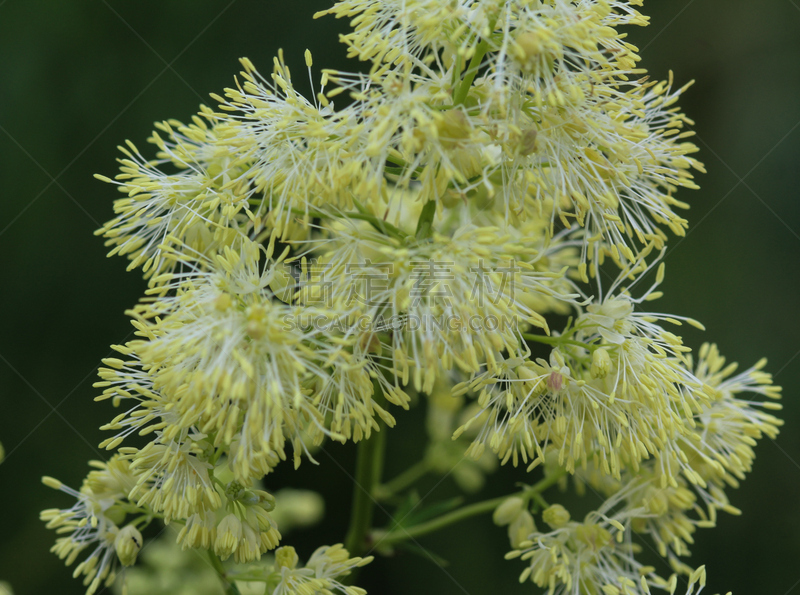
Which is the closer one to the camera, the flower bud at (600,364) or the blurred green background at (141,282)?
the flower bud at (600,364)

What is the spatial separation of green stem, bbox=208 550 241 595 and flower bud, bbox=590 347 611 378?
72 centimetres

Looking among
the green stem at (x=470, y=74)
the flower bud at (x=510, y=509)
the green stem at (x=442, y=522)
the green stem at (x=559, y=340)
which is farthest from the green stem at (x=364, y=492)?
the green stem at (x=470, y=74)

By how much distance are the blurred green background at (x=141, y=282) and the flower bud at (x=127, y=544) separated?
2.20 ft

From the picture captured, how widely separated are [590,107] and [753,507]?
1.46 m

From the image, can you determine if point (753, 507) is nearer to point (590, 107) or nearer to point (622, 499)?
point (622, 499)

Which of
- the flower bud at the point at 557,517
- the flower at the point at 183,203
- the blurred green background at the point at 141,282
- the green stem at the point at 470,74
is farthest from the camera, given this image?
the blurred green background at the point at 141,282

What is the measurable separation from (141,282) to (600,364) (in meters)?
1.28

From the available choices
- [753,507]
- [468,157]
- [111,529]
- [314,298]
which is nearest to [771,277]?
[753,507]

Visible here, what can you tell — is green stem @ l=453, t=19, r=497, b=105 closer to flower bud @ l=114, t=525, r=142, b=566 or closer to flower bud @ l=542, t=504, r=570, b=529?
flower bud @ l=542, t=504, r=570, b=529

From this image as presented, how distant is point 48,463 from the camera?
1777 millimetres

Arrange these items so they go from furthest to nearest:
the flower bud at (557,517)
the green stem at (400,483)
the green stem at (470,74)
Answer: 1. the green stem at (400,483)
2. the flower bud at (557,517)
3. the green stem at (470,74)

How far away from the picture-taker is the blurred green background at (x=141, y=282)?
1787 millimetres

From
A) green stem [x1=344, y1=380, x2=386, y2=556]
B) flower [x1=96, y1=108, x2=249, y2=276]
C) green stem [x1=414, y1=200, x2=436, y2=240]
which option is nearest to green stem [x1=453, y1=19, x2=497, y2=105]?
green stem [x1=414, y1=200, x2=436, y2=240]

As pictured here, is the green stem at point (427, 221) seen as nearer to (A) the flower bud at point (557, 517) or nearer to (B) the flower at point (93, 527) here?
(A) the flower bud at point (557, 517)
